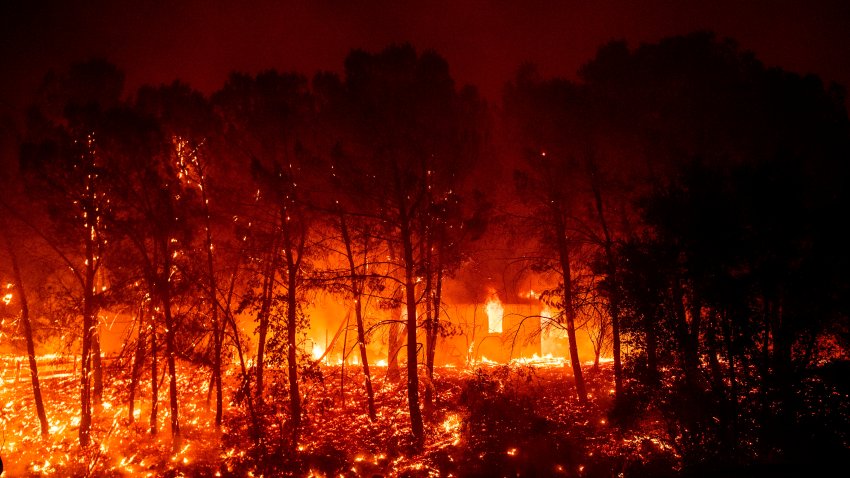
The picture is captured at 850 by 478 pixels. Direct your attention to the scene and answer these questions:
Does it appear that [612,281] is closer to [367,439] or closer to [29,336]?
[367,439]

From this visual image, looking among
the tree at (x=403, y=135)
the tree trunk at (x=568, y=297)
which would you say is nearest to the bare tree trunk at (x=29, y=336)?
the tree at (x=403, y=135)

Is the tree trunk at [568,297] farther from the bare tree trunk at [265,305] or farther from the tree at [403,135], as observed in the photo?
the bare tree trunk at [265,305]

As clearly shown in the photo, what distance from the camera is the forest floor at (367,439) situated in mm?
11070

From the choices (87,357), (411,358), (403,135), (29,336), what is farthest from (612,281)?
(29,336)

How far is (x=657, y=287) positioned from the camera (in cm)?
948

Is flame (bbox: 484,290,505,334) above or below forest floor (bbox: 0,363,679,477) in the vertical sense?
above

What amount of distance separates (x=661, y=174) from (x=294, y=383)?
11.3m

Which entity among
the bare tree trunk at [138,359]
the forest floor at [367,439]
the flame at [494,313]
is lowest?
the forest floor at [367,439]

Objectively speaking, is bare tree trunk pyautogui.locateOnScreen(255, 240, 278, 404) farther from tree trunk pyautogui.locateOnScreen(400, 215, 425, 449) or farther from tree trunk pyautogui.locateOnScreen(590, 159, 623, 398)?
tree trunk pyautogui.locateOnScreen(590, 159, 623, 398)

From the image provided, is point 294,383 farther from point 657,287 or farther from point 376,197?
point 657,287

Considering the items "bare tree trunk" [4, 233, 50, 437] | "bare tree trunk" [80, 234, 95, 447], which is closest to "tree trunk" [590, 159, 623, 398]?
"bare tree trunk" [80, 234, 95, 447]

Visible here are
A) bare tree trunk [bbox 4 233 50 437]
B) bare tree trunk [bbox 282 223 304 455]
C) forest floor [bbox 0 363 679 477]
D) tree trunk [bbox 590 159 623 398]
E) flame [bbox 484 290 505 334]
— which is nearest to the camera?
tree trunk [bbox 590 159 623 398]

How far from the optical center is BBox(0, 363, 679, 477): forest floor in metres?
11.1

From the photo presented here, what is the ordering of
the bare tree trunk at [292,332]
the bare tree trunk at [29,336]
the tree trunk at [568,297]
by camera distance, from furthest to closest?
1. the bare tree trunk at [29,336]
2. the tree trunk at [568,297]
3. the bare tree trunk at [292,332]
